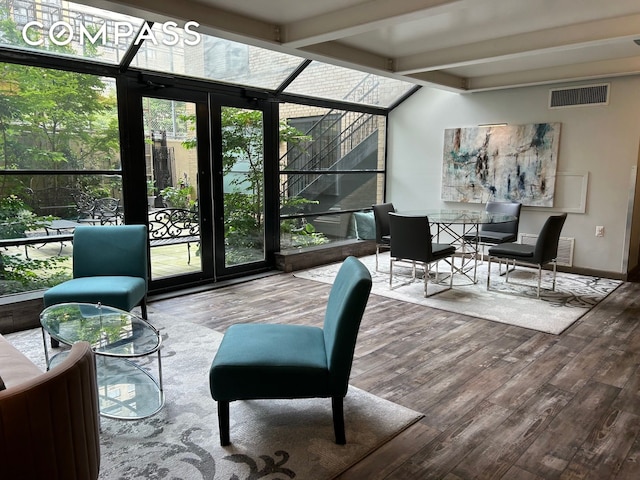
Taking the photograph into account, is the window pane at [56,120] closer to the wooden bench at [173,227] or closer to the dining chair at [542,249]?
the wooden bench at [173,227]

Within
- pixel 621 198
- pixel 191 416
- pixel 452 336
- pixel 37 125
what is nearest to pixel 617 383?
pixel 452 336

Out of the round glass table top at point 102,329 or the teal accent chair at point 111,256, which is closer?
the round glass table top at point 102,329

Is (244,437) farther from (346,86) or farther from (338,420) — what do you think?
(346,86)

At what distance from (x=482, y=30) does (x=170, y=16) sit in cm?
298

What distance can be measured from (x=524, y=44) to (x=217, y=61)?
323 centimetres

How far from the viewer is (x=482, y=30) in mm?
4641

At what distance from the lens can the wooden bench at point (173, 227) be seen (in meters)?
5.04

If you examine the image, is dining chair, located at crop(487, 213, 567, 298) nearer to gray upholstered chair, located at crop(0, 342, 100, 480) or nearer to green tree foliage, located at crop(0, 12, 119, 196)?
green tree foliage, located at crop(0, 12, 119, 196)

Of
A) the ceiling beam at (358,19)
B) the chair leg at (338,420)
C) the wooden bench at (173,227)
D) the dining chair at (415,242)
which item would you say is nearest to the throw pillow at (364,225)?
the dining chair at (415,242)

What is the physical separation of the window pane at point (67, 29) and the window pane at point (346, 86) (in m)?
2.32

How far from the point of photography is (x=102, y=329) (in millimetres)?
2891

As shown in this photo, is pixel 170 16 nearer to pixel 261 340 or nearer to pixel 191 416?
pixel 261 340

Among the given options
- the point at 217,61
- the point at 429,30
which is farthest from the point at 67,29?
the point at 429,30

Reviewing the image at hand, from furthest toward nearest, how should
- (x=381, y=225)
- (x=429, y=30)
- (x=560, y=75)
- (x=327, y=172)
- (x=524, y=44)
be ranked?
(x=327, y=172)
(x=381, y=225)
(x=560, y=75)
(x=524, y=44)
(x=429, y=30)
